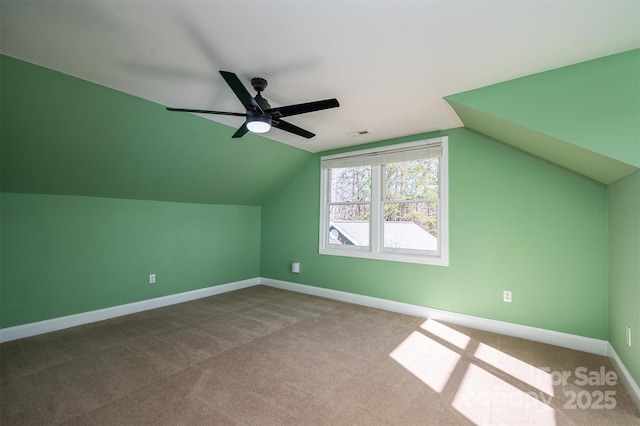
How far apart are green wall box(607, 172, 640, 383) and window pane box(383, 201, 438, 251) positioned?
1.66 metres

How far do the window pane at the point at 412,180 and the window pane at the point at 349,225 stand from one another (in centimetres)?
51

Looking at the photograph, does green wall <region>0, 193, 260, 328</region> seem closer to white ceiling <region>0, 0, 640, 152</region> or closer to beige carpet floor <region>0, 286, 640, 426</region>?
beige carpet floor <region>0, 286, 640, 426</region>

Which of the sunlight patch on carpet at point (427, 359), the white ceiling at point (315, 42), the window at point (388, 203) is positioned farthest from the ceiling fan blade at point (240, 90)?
the sunlight patch on carpet at point (427, 359)

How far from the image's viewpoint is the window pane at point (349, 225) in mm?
4562

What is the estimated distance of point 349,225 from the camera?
4.75m

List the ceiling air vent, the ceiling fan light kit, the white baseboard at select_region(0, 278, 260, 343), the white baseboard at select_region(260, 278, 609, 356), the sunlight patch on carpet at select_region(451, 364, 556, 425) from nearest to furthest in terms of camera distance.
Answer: the sunlight patch on carpet at select_region(451, 364, 556, 425) → the ceiling fan light kit → the white baseboard at select_region(260, 278, 609, 356) → the white baseboard at select_region(0, 278, 260, 343) → the ceiling air vent

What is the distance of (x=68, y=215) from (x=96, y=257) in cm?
59

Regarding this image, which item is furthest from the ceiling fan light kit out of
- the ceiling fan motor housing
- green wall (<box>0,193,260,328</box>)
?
green wall (<box>0,193,260,328</box>)

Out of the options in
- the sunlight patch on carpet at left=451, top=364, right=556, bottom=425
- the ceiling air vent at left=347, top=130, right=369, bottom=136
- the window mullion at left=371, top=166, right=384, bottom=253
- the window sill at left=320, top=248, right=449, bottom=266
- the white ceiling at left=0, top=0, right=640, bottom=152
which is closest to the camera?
the white ceiling at left=0, top=0, right=640, bottom=152

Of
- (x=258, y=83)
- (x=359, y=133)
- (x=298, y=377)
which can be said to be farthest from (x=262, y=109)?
(x=298, y=377)

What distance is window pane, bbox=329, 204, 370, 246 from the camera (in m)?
4.56

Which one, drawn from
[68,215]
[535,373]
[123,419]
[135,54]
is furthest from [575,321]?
[68,215]

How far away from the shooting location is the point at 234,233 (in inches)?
207

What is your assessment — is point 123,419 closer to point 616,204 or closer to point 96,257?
point 96,257
